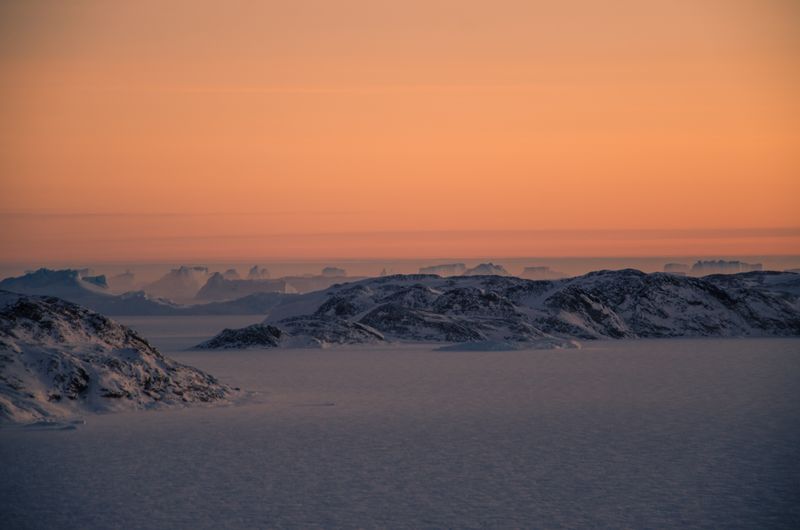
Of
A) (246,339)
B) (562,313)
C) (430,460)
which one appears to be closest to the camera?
(430,460)

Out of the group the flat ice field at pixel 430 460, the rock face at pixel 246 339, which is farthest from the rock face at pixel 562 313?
the flat ice field at pixel 430 460

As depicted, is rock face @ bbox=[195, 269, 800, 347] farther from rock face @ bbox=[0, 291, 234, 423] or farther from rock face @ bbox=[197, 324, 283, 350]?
rock face @ bbox=[0, 291, 234, 423]

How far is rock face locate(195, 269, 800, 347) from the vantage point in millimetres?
78375

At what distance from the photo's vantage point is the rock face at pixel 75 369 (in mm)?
27672

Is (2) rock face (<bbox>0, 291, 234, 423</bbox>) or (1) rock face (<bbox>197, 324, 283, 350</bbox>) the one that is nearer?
(2) rock face (<bbox>0, 291, 234, 423</bbox>)

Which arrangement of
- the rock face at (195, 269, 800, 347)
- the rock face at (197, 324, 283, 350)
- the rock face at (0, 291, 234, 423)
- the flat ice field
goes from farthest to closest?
the rock face at (195, 269, 800, 347)
the rock face at (197, 324, 283, 350)
the rock face at (0, 291, 234, 423)
the flat ice field

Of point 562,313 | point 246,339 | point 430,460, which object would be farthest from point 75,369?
point 562,313

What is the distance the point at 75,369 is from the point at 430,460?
1320 cm

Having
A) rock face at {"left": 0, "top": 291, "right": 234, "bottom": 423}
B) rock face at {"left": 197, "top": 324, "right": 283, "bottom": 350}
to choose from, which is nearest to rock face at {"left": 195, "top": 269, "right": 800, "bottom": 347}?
rock face at {"left": 197, "top": 324, "right": 283, "bottom": 350}

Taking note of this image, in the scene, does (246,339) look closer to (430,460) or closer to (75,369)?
(75,369)

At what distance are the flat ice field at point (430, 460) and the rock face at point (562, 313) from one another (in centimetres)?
3864

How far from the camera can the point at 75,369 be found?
29109 mm

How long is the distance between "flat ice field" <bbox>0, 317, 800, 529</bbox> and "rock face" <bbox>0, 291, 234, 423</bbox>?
135 centimetres

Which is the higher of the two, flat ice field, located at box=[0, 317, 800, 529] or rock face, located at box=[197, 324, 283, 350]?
flat ice field, located at box=[0, 317, 800, 529]
